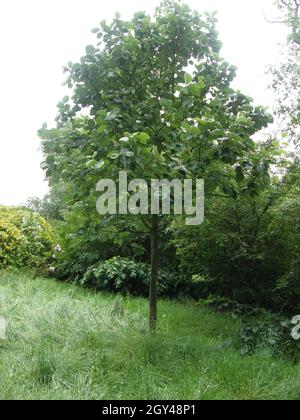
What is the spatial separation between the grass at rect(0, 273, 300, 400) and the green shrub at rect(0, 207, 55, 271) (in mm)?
2539

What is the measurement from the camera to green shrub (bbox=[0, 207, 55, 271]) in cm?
720

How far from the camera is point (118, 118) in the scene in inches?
130

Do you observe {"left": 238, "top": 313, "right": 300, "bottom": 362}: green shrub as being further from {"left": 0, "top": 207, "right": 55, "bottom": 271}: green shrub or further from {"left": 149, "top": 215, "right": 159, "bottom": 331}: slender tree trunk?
{"left": 0, "top": 207, "right": 55, "bottom": 271}: green shrub

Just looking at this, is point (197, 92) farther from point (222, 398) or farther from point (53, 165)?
point (222, 398)

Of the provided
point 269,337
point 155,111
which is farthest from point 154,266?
point 155,111

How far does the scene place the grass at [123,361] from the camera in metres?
2.80

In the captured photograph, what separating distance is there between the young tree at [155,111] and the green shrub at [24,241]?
371 centimetres

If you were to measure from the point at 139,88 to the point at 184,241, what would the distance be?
1937 millimetres

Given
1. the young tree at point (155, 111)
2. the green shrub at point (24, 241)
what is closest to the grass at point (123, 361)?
the young tree at point (155, 111)

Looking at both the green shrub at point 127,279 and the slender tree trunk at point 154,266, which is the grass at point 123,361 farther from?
the green shrub at point 127,279

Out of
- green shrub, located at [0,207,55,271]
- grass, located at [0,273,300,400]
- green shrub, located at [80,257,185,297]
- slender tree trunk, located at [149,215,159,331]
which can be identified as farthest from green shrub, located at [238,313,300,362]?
green shrub, located at [0,207,55,271]

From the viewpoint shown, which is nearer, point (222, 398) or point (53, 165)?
point (222, 398)

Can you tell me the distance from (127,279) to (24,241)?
2.19 metres

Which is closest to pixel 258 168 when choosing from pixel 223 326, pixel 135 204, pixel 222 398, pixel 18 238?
pixel 135 204
